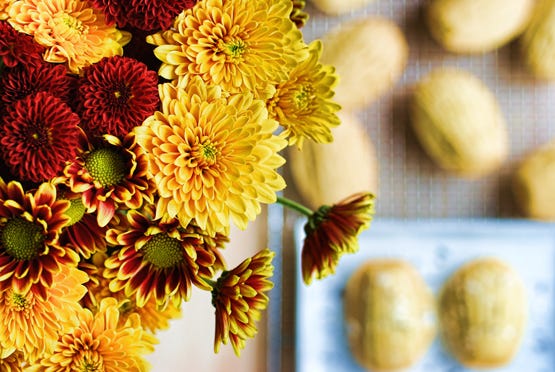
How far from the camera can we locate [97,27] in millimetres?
365

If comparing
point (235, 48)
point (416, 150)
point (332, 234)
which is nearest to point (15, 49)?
point (235, 48)

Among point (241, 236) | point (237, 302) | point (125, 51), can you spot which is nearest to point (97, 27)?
point (125, 51)

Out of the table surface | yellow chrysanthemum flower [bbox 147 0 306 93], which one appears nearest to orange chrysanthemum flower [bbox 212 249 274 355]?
yellow chrysanthemum flower [bbox 147 0 306 93]

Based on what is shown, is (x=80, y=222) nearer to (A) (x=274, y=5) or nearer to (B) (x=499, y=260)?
(A) (x=274, y=5)

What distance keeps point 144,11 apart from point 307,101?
0.12 metres

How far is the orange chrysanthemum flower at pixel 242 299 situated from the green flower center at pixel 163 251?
0.03 meters

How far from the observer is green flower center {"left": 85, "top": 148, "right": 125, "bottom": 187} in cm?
35

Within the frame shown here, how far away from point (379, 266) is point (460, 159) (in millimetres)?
157

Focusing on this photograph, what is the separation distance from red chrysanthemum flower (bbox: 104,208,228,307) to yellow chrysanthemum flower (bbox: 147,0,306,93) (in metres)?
0.09

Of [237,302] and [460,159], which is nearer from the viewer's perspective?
[237,302]

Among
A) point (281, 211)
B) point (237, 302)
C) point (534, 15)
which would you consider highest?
point (534, 15)

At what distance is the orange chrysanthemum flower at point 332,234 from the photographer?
42 centimetres

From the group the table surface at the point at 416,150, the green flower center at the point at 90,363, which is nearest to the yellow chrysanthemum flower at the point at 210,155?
the green flower center at the point at 90,363

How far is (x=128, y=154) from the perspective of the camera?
1.16ft
